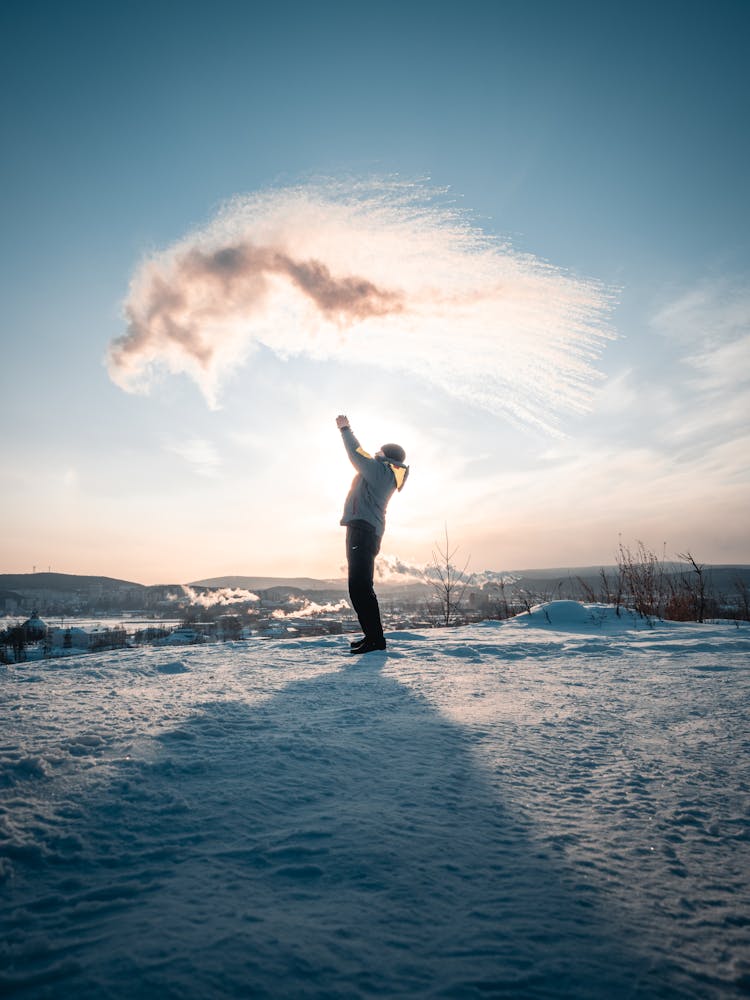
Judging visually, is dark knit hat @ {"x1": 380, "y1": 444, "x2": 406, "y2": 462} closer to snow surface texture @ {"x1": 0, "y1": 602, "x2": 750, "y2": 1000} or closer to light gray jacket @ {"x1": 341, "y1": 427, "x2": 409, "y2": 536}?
light gray jacket @ {"x1": 341, "y1": 427, "x2": 409, "y2": 536}

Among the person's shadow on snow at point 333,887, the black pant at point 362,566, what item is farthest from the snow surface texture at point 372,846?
the black pant at point 362,566

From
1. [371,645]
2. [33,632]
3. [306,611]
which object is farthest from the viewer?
[306,611]

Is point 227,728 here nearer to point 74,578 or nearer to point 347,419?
point 347,419

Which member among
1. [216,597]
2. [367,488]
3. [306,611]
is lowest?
[306,611]

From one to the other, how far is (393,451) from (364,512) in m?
0.76

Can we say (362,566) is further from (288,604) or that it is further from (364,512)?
(288,604)

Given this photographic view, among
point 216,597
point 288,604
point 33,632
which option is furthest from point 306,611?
point 33,632

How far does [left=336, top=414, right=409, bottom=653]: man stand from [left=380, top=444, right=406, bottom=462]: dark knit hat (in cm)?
13

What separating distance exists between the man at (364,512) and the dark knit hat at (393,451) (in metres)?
0.13

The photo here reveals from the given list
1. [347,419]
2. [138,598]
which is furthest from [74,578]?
[347,419]

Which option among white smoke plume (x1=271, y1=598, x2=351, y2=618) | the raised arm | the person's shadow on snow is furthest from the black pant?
white smoke plume (x1=271, y1=598, x2=351, y2=618)

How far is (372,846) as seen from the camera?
1080 mm

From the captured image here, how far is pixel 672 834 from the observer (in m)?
1.16

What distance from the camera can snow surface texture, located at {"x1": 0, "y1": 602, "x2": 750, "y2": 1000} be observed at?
75 centimetres
